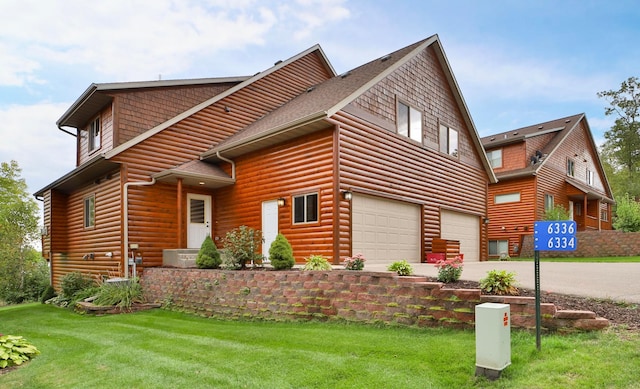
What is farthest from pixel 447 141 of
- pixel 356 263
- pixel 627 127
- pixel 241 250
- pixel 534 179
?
pixel 627 127

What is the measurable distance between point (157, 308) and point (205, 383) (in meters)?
6.52

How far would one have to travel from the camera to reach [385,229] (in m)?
11.6

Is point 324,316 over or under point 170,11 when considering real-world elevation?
under

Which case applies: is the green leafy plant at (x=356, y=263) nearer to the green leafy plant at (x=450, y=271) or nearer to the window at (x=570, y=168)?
the green leafy plant at (x=450, y=271)

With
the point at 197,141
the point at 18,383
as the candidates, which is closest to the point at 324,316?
the point at 18,383

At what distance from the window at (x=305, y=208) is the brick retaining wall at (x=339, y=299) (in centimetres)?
265

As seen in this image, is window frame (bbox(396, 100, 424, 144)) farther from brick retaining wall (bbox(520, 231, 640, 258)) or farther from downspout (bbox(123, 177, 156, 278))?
brick retaining wall (bbox(520, 231, 640, 258))

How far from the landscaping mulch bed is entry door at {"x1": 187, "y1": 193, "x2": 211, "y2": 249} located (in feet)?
31.1

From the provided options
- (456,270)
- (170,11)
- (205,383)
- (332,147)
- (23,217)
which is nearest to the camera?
(205,383)

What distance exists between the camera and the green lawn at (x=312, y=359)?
3873 millimetres

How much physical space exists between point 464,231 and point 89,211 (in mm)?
14010

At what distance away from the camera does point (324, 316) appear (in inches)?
277

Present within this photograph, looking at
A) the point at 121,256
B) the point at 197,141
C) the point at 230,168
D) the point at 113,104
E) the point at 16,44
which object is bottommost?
the point at 121,256

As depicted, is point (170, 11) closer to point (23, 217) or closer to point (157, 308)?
point (157, 308)
